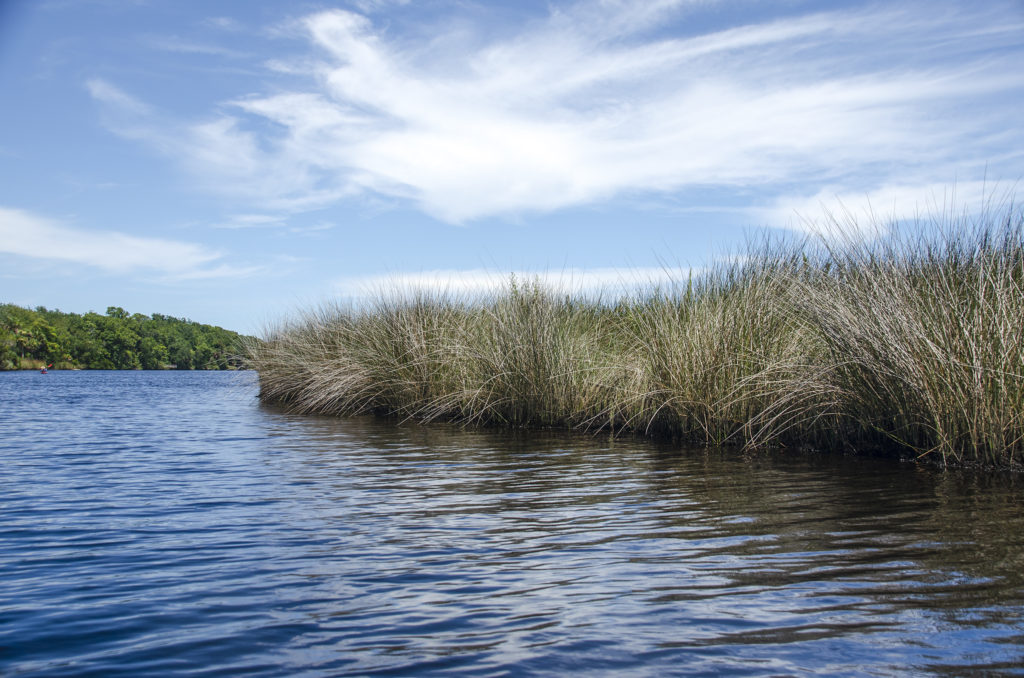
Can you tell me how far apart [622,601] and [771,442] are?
17.7 feet

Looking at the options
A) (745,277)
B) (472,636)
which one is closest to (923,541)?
(472,636)

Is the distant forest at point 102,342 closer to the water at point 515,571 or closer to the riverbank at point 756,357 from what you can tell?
the riverbank at point 756,357

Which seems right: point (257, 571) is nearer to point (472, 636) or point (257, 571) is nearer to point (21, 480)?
point (472, 636)

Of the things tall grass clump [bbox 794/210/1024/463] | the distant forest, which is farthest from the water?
the distant forest

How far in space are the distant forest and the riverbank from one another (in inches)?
2791

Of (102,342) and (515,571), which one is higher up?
(102,342)

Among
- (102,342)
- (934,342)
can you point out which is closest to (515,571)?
(934,342)

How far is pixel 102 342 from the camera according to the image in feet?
303

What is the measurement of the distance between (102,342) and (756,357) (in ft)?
341

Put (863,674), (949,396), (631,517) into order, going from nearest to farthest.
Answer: (863,674) → (631,517) → (949,396)

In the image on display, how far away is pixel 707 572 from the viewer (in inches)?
Result: 125

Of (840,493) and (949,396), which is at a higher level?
(949,396)

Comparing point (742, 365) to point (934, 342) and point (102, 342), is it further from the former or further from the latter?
point (102, 342)

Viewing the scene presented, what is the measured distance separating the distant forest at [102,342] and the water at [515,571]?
251 ft
